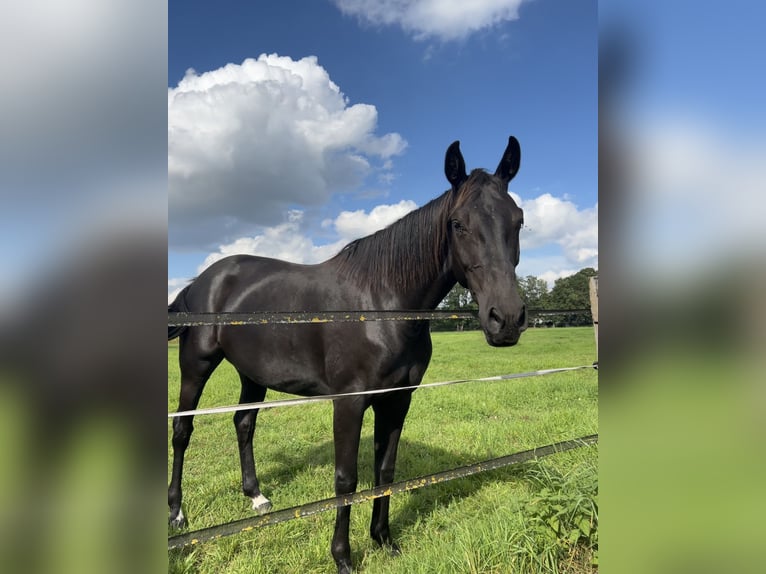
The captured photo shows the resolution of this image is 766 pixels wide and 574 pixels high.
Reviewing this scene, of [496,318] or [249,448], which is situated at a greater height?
[496,318]

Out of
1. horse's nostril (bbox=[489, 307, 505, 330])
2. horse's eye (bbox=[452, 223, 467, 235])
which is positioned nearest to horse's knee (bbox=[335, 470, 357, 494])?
horse's nostril (bbox=[489, 307, 505, 330])

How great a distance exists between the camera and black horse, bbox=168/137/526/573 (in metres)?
2.21

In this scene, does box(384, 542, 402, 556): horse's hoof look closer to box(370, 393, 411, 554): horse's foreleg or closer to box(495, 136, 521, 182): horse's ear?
box(370, 393, 411, 554): horse's foreleg

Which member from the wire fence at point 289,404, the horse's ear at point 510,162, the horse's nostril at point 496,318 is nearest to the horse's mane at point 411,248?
the horse's ear at point 510,162

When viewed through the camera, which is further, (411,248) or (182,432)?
(182,432)

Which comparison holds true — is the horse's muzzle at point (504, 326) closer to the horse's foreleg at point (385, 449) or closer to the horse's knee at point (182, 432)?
the horse's foreleg at point (385, 449)

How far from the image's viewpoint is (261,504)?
362 cm

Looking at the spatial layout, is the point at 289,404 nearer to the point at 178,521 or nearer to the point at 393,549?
the point at 393,549

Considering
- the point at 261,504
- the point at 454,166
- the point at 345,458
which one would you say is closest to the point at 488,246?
the point at 454,166

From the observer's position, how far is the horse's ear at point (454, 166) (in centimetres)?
248

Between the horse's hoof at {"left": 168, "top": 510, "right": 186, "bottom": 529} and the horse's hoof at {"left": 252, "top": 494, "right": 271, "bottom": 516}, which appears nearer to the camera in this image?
the horse's hoof at {"left": 168, "top": 510, "right": 186, "bottom": 529}
